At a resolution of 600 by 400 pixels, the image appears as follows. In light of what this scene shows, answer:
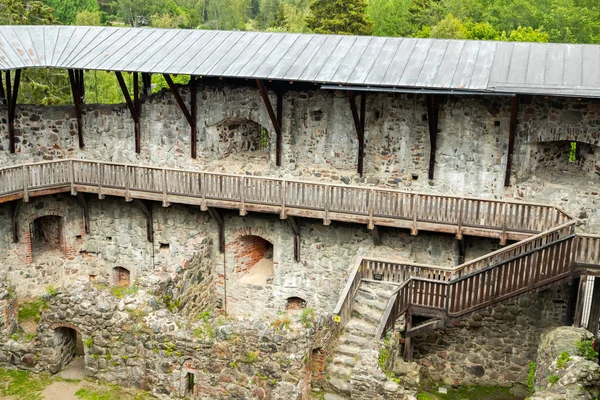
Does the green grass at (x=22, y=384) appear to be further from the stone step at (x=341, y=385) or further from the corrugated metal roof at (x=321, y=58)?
the corrugated metal roof at (x=321, y=58)

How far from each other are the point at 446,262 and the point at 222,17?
6172 centimetres

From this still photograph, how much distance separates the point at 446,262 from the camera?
18.8 m

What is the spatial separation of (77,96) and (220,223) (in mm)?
6041

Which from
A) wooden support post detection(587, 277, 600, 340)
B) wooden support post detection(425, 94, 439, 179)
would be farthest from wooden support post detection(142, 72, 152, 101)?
wooden support post detection(587, 277, 600, 340)

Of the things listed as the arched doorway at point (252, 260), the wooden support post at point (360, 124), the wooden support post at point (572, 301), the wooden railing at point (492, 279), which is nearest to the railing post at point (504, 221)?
the wooden railing at point (492, 279)

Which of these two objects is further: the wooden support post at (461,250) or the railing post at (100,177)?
the railing post at (100,177)

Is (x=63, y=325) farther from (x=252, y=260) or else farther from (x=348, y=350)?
(x=252, y=260)

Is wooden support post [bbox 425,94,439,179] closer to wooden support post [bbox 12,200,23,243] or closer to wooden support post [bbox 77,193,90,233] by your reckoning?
wooden support post [bbox 77,193,90,233]

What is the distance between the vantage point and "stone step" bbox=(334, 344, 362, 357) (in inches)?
623

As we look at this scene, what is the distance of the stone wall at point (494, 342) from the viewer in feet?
58.1

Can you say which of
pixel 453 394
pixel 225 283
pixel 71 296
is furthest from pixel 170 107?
pixel 453 394

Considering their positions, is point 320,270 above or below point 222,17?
below

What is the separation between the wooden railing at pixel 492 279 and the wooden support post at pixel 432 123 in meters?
3.43

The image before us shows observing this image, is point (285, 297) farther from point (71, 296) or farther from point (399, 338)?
point (71, 296)
